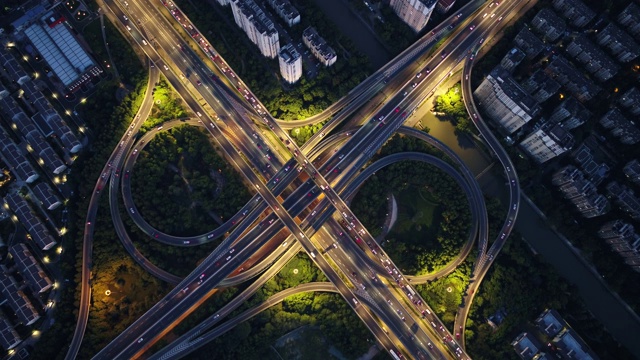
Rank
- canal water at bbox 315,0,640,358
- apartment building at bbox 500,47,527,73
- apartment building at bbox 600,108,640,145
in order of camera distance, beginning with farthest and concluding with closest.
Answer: apartment building at bbox 500,47,527,73
apartment building at bbox 600,108,640,145
canal water at bbox 315,0,640,358

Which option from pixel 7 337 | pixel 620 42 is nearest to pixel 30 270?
pixel 7 337

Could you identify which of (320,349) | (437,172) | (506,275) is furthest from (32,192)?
(506,275)

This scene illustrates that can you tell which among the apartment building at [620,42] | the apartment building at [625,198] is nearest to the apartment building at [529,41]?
the apartment building at [620,42]

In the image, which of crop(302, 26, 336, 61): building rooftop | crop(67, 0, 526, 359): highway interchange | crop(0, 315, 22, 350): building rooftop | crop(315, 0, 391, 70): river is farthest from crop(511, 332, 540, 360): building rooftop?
crop(0, 315, 22, 350): building rooftop

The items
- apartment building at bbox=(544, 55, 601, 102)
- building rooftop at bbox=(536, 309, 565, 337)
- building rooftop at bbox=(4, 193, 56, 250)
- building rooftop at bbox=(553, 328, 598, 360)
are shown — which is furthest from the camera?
apartment building at bbox=(544, 55, 601, 102)

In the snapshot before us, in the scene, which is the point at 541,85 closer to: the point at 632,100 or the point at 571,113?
the point at 571,113

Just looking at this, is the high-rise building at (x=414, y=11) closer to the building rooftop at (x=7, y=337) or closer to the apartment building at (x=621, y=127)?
the apartment building at (x=621, y=127)

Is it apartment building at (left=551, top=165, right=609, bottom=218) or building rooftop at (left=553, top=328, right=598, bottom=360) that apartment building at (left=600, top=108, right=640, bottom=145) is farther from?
building rooftop at (left=553, top=328, right=598, bottom=360)
